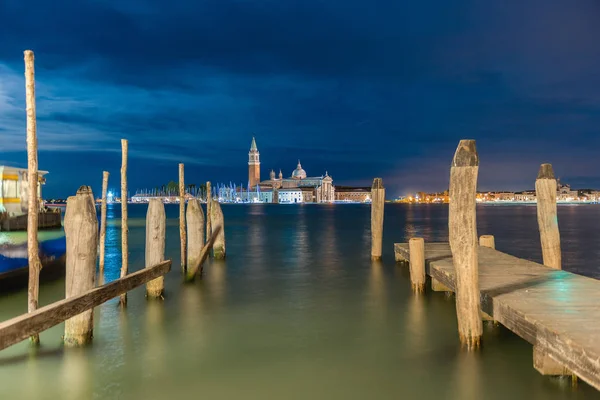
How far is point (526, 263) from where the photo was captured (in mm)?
9328

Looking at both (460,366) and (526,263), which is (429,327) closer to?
(460,366)

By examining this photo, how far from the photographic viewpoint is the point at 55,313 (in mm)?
5285

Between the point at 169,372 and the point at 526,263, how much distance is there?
6.82 metres

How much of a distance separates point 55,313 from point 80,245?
4.14 feet

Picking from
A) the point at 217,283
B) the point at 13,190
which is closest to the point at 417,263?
the point at 217,283

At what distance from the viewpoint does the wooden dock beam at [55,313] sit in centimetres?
440

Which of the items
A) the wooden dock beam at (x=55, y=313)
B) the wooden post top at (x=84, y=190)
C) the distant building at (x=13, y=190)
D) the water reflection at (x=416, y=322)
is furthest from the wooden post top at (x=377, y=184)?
the distant building at (x=13, y=190)

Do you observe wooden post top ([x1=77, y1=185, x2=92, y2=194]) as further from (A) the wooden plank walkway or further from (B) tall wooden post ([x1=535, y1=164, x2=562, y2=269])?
(B) tall wooden post ([x1=535, y1=164, x2=562, y2=269])

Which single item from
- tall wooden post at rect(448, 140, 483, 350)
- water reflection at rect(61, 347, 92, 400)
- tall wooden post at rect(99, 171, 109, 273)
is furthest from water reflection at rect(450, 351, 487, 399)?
tall wooden post at rect(99, 171, 109, 273)

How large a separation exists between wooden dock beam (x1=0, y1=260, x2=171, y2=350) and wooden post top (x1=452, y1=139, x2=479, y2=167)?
4905 mm

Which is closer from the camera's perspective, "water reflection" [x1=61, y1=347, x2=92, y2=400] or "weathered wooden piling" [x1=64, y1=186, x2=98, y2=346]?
"water reflection" [x1=61, y1=347, x2=92, y2=400]

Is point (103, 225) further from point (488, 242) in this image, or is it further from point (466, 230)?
point (488, 242)

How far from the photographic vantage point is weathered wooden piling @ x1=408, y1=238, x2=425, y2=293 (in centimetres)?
1015

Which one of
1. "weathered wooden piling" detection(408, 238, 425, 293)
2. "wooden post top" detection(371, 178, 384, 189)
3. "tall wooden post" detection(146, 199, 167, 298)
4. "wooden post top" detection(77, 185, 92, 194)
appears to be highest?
"wooden post top" detection(371, 178, 384, 189)
